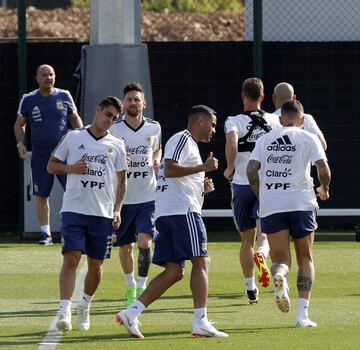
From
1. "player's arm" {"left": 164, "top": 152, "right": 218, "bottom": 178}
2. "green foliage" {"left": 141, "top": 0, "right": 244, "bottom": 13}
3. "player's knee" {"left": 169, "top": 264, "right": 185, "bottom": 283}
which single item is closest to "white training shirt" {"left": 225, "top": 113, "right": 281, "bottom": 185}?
"player's arm" {"left": 164, "top": 152, "right": 218, "bottom": 178}

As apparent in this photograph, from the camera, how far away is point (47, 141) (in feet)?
57.7

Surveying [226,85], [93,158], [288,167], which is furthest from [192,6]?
[93,158]

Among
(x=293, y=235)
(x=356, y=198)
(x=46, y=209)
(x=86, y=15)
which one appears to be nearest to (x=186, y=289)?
(x=293, y=235)

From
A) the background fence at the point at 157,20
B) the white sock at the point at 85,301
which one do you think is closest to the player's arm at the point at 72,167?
the white sock at the point at 85,301

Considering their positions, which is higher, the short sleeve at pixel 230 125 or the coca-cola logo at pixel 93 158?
the short sleeve at pixel 230 125

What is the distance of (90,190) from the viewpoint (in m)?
10.6

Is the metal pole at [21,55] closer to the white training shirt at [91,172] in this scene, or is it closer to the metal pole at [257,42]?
the metal pole at [257,42]

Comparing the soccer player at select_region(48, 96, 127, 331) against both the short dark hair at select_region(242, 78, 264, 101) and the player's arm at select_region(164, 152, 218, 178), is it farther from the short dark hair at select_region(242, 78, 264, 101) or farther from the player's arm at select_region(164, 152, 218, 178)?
the short dark hair at select_region(242, 78, 264, 101)

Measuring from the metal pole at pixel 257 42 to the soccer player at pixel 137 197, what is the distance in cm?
722

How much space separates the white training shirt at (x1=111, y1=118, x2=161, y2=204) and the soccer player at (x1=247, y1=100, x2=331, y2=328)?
1.72m

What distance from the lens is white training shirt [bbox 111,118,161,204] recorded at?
12.3 m

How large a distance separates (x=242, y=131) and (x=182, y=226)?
2574mm

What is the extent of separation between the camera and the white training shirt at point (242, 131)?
41.3 feet

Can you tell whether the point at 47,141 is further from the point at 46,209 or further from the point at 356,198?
the point at 356,198
